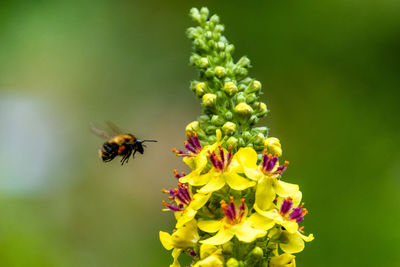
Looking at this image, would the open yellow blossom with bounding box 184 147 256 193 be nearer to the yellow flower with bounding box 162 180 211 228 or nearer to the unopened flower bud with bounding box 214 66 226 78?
the yellow flower with bounding box 162 180 211 228

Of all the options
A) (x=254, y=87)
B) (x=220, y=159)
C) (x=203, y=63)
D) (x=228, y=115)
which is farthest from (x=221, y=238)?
(x=203, y=63)

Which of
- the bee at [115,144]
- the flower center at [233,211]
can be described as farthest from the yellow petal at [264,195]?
the bee at [115,144]

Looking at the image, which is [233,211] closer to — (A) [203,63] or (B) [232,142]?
(B) [232,142]

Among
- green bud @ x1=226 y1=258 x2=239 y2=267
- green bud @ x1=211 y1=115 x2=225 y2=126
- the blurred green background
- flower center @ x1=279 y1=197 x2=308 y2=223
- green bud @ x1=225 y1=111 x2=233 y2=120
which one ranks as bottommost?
green bud @ x1=226 y1=258 x2=239 y2=267

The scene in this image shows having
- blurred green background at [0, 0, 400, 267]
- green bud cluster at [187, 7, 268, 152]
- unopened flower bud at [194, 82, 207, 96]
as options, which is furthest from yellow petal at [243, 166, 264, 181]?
blurred green background at [0, 0, 400, 267]

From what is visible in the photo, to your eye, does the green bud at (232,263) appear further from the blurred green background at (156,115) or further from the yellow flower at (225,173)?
the blurred green background at (156,115)

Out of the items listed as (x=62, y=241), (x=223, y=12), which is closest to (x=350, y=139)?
(x=223, y=12)
